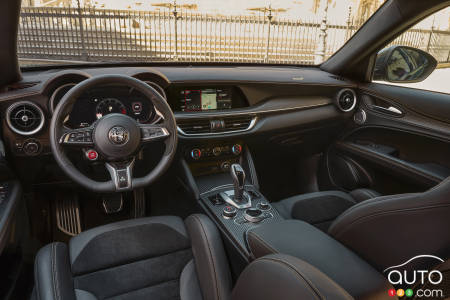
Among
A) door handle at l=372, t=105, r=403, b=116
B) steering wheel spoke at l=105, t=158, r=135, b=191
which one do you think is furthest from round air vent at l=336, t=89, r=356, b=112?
steering wheel spoke at l=105, t=158, r=135, b=191

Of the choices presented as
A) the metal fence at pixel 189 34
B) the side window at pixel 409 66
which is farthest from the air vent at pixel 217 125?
the metal fence at pixel 189 34

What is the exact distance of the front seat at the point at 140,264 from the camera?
4.65ft

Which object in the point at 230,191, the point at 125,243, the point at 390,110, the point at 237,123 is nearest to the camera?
the point at 125,243

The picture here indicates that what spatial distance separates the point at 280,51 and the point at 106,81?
34.1ft

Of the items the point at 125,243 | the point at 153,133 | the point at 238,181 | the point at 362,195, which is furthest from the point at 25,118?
the point at 362,195

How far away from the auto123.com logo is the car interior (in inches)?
0.6

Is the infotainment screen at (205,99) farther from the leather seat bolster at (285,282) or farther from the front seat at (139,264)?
→ the leather seat bolster at (285,282)

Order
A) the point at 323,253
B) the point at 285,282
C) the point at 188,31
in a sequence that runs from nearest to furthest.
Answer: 1. the point at 285,282
2. the point at 323,253
3. the point at 188,31

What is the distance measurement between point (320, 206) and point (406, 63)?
1.24 m

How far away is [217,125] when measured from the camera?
2.25 metres

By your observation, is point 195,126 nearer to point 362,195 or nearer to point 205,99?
point 205,99

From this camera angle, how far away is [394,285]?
37.5 inches

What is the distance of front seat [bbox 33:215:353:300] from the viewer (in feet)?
4.65

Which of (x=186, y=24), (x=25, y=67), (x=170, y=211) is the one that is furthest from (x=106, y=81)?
(x=186, y=24)
